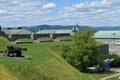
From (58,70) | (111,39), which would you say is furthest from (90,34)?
(111,39)

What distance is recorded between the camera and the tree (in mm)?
62938

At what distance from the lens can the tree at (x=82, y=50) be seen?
62.9 meters

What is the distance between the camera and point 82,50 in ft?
210

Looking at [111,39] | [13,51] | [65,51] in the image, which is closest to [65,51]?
[65,51]

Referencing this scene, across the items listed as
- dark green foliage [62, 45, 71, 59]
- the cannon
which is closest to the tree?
dark green foliage [62, 45, 71, 59]

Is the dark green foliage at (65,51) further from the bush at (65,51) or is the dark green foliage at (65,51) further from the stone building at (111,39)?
the stone building at (111,39)

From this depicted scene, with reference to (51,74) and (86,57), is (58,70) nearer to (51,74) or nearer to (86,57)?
(51,74)

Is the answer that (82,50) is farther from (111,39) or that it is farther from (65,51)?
(111,39)

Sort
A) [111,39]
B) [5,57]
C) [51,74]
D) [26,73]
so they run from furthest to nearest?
[111,39] → [5,57] → [51,74] → [26,73]

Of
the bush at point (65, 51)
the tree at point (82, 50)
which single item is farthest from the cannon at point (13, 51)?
the bush at point (65, 51)

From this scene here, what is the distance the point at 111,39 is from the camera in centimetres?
13200

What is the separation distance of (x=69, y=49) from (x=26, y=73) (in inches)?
1277

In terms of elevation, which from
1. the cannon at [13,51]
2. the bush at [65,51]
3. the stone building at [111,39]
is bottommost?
the stone building at [111,39]

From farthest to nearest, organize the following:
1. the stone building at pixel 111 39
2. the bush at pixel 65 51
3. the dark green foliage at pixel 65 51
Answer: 1. the stone building at pixel 111 39
2. the bush at pixel 65 51
3. the dark green foliage at pixel 65 51
